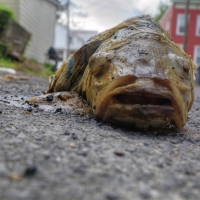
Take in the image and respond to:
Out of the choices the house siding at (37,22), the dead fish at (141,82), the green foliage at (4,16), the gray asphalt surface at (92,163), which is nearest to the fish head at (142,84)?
A: the dead fish at (141,82)

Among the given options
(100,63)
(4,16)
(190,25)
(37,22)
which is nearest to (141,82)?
(100,63)

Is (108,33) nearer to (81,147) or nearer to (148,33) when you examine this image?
(148,33)

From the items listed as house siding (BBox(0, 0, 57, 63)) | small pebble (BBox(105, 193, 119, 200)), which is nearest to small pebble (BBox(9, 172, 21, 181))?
small pebble (BBox(105, 193, 119, 200))

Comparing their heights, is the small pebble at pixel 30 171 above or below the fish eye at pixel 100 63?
below

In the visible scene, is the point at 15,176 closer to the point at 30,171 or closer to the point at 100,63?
the point at 30,171

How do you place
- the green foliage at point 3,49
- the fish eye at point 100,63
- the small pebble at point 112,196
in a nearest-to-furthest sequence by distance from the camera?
the small pebble at point 112,196 < the fish eye at point 100,63 < the green foliage at point 3,49

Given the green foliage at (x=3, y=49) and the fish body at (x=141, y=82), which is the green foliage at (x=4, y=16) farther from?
the fish body at (x=141, y=82)

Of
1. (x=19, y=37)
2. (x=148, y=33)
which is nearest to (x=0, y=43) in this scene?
(x=19, y=37)

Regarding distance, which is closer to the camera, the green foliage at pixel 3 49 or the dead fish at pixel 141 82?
the dead fish at pixel 141 82
